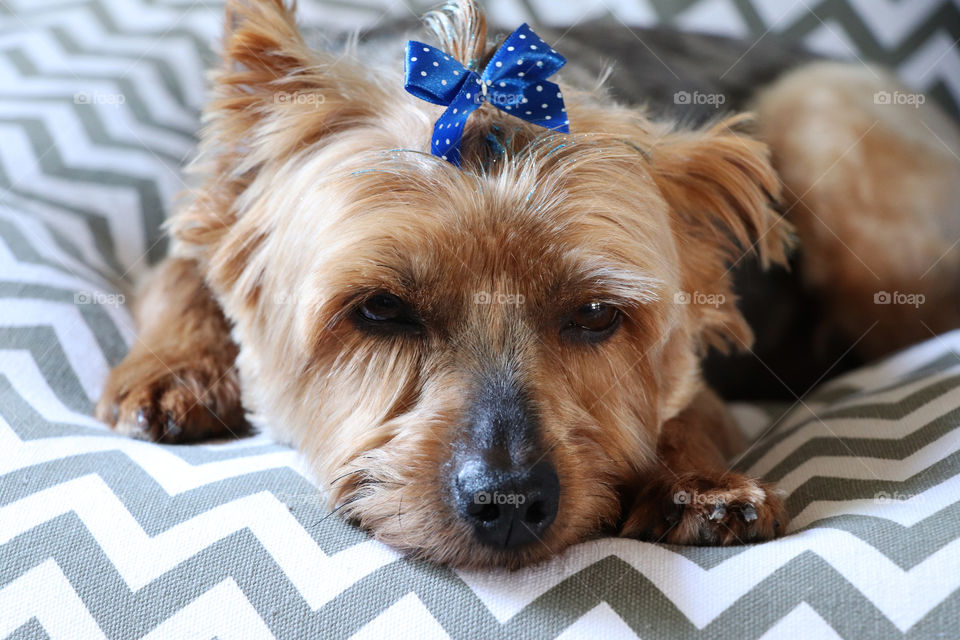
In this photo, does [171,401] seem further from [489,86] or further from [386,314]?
[489,86]

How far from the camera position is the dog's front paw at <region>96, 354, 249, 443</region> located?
1829 millimetres

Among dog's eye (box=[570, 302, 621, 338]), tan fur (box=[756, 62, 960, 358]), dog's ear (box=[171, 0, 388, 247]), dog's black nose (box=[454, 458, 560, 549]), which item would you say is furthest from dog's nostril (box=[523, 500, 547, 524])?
tan fur (box=[756, 62, 960, 358])

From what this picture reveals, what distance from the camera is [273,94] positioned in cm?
171

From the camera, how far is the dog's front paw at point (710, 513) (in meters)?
1.40

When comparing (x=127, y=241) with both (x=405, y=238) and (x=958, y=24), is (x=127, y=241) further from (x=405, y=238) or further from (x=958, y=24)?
(x=958, y=24)

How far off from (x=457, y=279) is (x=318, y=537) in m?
0.50

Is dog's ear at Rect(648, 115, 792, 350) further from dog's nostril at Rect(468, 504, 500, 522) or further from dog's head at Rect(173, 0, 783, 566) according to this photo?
dog's nostril at Rect(468, 504, 500, 522)

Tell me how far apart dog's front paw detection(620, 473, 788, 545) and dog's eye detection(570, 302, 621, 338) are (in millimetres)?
313

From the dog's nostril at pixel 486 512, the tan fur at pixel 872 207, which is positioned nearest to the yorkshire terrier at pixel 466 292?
the dog's nostril at pixel 486 512

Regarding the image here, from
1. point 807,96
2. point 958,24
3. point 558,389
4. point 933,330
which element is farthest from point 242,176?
point 958,24

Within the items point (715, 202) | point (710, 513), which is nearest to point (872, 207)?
point (715, 202)

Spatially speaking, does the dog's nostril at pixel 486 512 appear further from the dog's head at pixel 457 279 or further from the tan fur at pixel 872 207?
the tan fur at pixel 872 207

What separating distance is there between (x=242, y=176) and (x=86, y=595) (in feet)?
3.06

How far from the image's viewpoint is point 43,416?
170 centimetres
